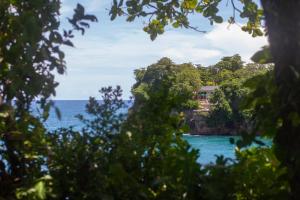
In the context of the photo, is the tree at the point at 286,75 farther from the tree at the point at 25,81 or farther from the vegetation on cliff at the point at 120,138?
the tree at the point at 25,81

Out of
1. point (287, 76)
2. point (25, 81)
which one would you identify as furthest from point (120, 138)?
point (287, 76)

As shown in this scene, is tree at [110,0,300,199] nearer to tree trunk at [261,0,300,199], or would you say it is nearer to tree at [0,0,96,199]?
tree trunk at [261,0,300,199]

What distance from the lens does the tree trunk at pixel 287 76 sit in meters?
1.85

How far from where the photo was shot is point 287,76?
1.88 m

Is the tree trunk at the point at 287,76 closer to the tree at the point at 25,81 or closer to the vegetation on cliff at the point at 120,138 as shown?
the vegetation on cliff at the point at 120,138

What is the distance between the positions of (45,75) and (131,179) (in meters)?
0.54

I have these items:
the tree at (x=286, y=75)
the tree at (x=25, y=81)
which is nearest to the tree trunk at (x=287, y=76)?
the tree at (x=286, y=75)

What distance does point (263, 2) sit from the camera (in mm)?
2010

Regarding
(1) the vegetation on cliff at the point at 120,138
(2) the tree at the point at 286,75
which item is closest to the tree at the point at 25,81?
(1) the vegetation on cliff at the point at 120,138

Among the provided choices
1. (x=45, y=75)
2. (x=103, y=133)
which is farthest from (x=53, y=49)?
(x=103, y=133)

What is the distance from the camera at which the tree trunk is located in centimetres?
185

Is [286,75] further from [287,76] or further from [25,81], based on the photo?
[25,81]

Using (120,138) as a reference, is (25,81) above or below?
above

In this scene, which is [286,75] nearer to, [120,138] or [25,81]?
[120,138]
